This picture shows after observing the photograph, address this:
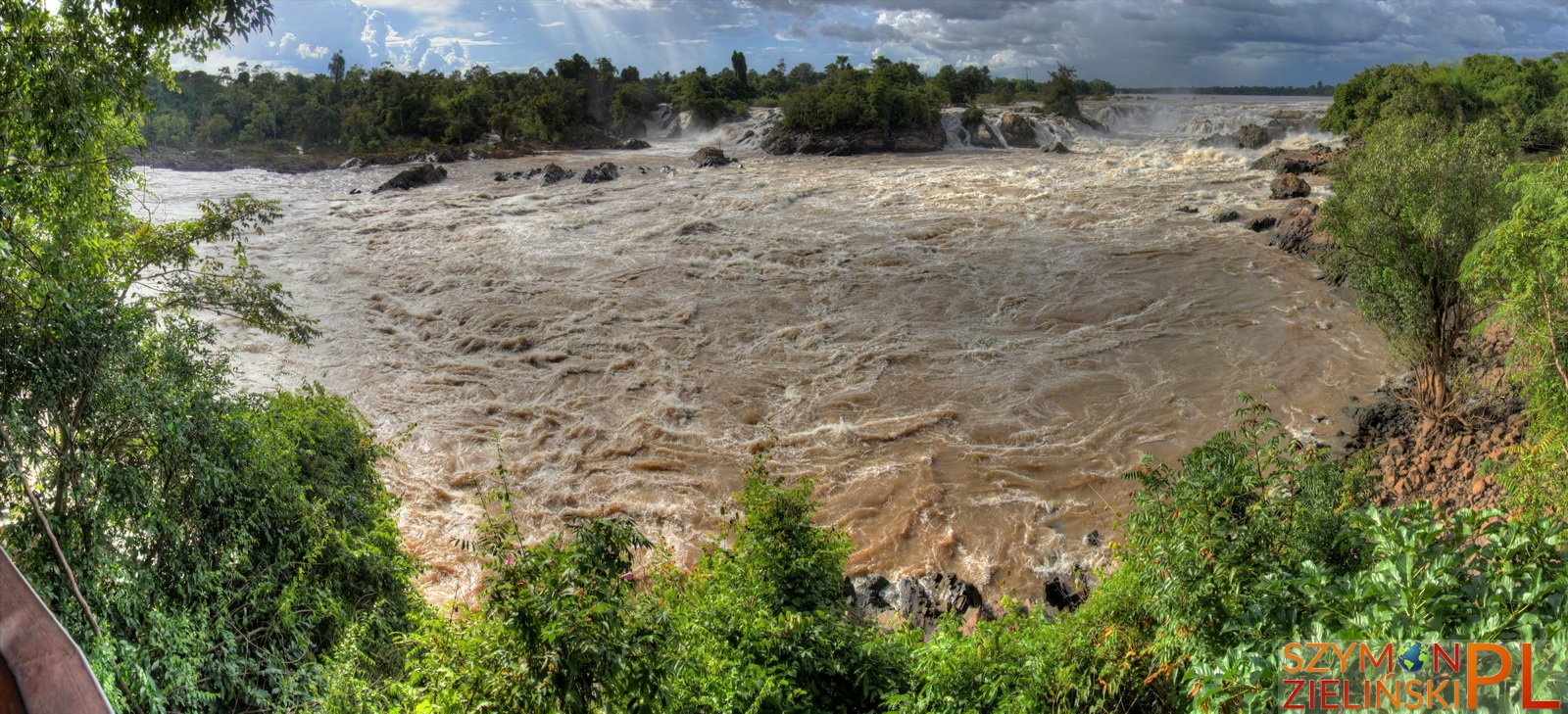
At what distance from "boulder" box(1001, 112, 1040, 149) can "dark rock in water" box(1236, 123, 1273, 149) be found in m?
9.78

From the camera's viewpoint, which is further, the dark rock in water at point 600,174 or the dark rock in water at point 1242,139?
the dark rock in water at point 1242,139

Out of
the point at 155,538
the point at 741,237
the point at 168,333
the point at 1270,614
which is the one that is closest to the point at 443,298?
the point at 741,237

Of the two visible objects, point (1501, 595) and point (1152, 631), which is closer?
point (1501, 595)

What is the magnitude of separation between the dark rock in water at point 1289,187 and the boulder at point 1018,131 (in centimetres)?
1814

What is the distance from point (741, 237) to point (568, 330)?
8.10m

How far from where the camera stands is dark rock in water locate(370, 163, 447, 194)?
32.2 m

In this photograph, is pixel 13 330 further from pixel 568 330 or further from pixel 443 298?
pixel 443 298

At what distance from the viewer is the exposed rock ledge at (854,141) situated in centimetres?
4194

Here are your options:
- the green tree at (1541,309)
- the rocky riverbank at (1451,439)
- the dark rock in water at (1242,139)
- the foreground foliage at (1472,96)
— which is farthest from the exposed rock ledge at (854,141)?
the green tree at (1541,309)

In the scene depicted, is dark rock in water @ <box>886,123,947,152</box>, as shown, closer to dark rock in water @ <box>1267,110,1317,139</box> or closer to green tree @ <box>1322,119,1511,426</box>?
dark rock in water @ <box>1267,110,1317,139</box>

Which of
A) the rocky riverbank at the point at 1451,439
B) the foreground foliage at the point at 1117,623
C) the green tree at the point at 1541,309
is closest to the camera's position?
the foreground foliage at the point at 1117,623

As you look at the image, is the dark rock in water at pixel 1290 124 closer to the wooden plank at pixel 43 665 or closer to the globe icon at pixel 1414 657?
the globe icon at pixel 1414 657

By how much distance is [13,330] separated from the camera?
5387 mm

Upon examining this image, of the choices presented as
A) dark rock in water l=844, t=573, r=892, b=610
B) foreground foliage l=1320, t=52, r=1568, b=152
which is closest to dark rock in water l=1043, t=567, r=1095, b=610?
dark rock in water l=844, t=573, r=892, b=610
